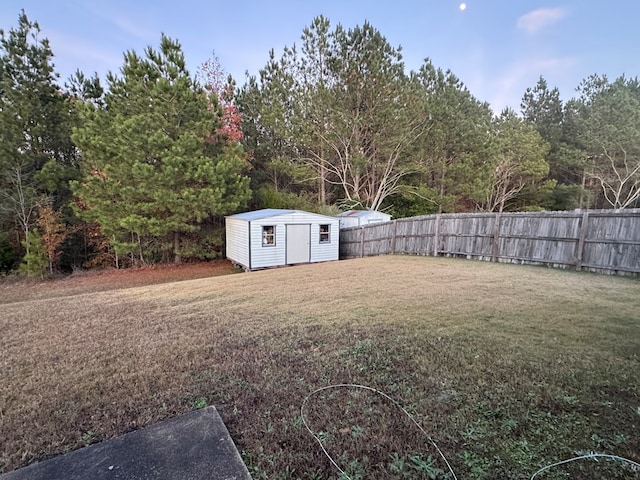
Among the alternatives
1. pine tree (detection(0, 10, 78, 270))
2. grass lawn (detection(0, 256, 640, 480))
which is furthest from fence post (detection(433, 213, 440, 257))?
pine tree (detection(0, 10, 78, 270))

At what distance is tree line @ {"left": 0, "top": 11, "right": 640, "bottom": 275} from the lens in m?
11.1

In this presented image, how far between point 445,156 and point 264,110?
11.3 m

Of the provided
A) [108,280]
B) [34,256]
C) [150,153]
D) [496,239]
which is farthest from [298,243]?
[34,256]

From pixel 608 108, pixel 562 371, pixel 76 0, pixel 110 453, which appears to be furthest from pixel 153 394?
pixel 608 108

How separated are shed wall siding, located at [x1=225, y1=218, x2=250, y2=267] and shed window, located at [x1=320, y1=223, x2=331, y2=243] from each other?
3000 mm

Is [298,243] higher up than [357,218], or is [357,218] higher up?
[357,218]

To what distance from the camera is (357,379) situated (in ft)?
7.79

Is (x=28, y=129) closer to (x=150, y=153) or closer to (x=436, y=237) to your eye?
(x=150, y=153)

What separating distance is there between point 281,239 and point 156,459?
9673 millimetres

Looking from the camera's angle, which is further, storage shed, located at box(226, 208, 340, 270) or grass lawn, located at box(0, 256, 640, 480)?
storage shed, located at box(226, 208, 340, 270)

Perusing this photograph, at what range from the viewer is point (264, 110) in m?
14.9

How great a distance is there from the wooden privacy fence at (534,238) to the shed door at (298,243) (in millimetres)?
2978

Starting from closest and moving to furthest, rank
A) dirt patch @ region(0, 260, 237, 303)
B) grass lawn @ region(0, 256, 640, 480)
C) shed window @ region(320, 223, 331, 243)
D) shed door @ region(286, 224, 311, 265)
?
grass lawn @ region(0, 256, 640, 480) → dirt patch @ region(0, 260, 237, 303) → shed door @ region(286, 224, 311, 265) → shed window @ region(320, 223, 331, 243)

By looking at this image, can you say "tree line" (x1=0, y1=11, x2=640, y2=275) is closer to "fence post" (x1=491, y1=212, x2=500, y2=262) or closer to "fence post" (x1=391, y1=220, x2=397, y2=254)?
"fence post" (x1=391, y1=220, x2=397, y2=254)
